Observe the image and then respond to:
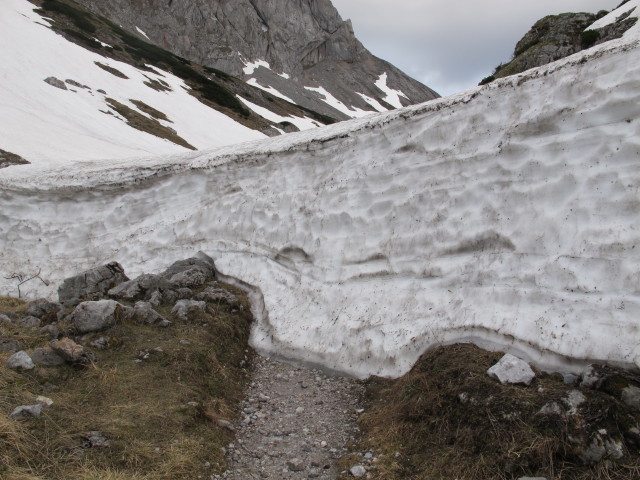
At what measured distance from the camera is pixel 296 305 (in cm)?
1089

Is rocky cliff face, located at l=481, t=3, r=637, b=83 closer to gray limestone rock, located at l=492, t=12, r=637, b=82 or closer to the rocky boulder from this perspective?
gray limestone rock, located at l=492, t=12, r=637, b=82

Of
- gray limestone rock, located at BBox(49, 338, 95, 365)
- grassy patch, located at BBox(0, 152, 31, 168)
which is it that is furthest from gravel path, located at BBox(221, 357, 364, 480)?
grassy patch, located at BBox(0, 152, 31, 168)

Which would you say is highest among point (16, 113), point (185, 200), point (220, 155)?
point (16, 113)

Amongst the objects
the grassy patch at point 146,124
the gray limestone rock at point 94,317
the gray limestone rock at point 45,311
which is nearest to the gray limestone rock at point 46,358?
the gray limestone rock at point 94,317

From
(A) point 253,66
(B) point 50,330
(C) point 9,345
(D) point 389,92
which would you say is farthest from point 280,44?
(C) point 9,345

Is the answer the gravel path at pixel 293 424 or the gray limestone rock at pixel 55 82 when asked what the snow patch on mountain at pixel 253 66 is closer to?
the gray limestone rock at pixel 55 82

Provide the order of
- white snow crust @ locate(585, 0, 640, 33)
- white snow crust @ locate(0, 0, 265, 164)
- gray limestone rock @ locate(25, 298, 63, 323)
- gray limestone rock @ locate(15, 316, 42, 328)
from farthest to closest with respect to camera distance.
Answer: white snow crust @ locate(0, 0, 265, 164), white snow crust @ locate(585, 0, 640, 33), gray limestone rock @ locate(25, 298, 63, 323), gray limestone rock @ locate(15, 316, 42, 328)

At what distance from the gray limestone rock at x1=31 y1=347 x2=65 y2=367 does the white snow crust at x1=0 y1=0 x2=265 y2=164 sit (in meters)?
15.4

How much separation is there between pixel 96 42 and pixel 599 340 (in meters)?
76.3

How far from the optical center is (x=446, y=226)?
9.50 meters

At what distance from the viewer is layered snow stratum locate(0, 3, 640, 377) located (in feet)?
24.1

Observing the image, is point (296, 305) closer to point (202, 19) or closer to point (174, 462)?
point (174, 462)

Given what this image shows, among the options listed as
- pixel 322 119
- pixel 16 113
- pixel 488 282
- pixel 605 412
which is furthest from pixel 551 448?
pixel 322 119

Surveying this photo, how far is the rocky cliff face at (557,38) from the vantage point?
20258 millimetres
